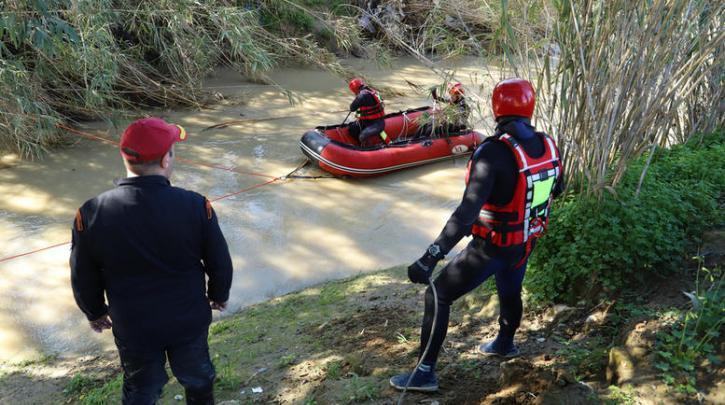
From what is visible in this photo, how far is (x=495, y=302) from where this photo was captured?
3.61 metres

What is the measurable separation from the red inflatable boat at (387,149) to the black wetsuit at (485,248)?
511 cm

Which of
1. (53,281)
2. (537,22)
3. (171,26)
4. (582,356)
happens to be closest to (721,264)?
(582,356)

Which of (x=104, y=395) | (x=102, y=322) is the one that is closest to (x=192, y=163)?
(x=104, y=395)

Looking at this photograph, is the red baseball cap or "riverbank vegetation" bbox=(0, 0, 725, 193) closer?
the red baseball cap

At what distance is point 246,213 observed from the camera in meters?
6.97

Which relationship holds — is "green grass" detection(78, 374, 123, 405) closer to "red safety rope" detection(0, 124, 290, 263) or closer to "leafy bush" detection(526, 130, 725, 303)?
"leafy bush" detection(526, 130, 725, 303)

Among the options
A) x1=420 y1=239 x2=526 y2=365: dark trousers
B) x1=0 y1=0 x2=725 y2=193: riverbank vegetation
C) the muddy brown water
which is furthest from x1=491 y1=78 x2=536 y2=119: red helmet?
the muddy brown water

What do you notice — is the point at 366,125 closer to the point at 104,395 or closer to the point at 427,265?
the point at 104,395

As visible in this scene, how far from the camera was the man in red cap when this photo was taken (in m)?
2.02

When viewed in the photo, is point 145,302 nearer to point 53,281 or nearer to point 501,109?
point 501,109

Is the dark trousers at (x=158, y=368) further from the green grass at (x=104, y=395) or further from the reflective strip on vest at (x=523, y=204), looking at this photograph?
the reflective strip on vest at (x=523, y=204)

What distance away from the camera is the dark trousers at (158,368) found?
222cm

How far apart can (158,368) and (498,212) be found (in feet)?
5.00

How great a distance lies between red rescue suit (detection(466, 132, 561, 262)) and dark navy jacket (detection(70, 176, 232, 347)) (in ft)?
3.73
